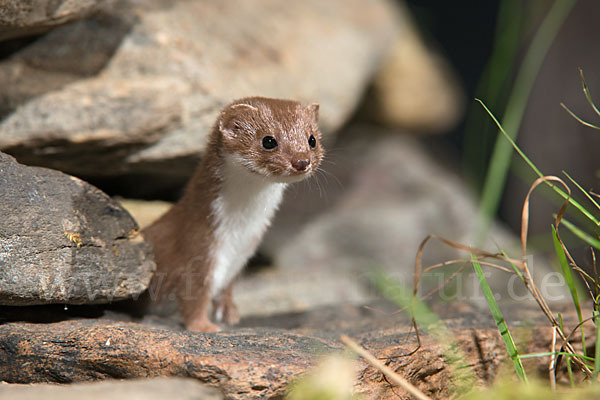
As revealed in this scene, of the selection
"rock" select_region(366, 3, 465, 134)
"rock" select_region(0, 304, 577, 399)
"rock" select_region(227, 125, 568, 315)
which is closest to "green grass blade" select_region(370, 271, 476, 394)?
"rock" select_region(0, 304, 577, 399)

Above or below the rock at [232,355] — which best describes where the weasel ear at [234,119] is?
above

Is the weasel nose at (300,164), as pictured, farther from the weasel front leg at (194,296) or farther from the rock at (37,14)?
the rock at (37,14)

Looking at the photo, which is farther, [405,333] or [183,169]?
[183,169]

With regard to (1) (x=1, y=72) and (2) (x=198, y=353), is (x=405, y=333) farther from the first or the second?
(1) (x=1, y=72)

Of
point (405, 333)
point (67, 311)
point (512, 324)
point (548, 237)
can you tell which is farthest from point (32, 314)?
point (548, 237)

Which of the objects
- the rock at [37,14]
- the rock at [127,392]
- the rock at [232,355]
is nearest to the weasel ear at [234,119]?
the rock at [37,14]

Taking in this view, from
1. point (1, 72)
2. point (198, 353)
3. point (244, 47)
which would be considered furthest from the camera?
point (244, 47)

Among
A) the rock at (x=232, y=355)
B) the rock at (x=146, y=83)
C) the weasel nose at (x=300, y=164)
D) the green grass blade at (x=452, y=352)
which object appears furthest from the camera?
the rock at (x=146, y=83)

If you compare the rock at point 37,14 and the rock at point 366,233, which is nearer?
the rock at point 37,14
